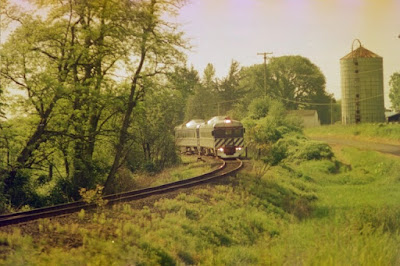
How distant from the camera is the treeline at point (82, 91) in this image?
7641 mm

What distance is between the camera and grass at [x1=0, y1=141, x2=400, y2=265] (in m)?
5.75

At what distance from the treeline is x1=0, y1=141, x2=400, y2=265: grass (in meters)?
1.29

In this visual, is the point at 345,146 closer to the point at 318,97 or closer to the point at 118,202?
the point at 318,97

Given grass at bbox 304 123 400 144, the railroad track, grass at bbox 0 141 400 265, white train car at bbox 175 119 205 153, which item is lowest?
grass at bbox 0 141 400 265

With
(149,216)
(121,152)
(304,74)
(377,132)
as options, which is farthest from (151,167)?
(377,132)

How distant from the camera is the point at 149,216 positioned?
7.48 metres

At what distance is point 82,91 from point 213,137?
22.8ft

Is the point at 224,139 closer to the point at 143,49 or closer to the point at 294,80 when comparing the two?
the point at 294,80

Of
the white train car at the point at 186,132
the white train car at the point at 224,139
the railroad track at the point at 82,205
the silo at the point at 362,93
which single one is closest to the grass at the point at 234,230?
the railroad track at the point at 82,205

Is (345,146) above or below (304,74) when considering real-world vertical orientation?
below

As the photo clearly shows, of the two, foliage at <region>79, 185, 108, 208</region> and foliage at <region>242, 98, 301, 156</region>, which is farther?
foliage at <region>242, 98, 301, 156</region>

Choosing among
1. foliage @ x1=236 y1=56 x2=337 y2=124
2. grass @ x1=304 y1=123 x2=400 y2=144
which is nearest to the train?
foliage @ x1=236 y1=56 x2=337 y2=124

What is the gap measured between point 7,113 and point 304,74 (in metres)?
6.61

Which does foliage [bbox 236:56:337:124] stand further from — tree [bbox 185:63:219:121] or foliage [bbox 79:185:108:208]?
foliage [bbox 79:185:108:208]
